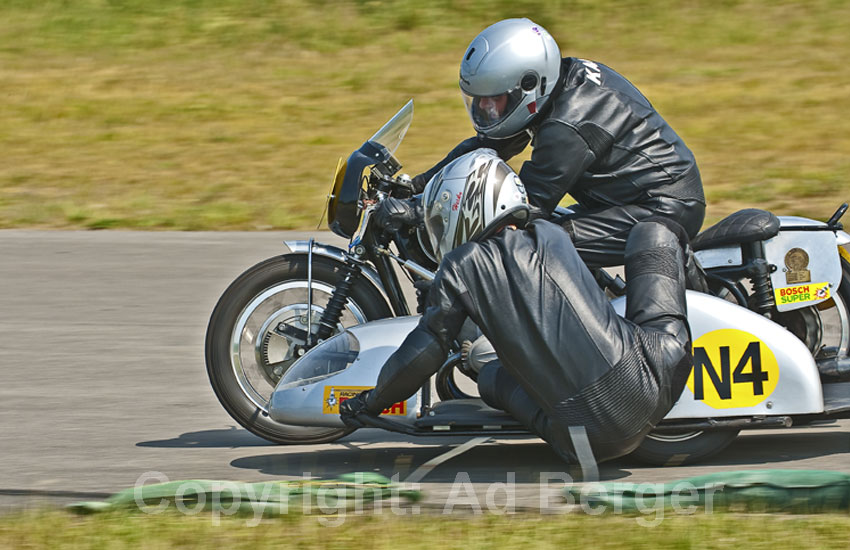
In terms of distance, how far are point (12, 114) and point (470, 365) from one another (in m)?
11.3

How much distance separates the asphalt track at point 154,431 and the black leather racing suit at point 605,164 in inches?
37.6

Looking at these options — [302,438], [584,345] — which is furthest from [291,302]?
[584,345]

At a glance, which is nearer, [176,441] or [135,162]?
[176,441]

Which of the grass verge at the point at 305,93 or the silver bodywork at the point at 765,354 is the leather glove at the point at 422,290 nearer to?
the silver bodywork at the point at 765,354

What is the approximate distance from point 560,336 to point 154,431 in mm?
2196

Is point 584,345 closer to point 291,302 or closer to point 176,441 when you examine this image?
point 291,302

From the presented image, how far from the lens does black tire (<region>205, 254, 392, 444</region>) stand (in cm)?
548

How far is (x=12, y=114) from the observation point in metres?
15.0

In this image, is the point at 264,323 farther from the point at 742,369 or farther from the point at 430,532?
the point at 742,369

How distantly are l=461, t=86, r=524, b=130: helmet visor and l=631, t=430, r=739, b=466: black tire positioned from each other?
4.60 feet

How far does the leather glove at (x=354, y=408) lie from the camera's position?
4801mm

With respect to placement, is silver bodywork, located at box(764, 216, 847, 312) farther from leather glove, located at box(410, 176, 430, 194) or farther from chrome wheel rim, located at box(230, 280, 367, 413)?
chrome wheel rim, located at box(230, 280, 367, 413)

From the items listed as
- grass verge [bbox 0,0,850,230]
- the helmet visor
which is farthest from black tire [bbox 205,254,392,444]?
grass verge [bbox 0,0,850,230]

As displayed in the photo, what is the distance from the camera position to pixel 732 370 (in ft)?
16.2
